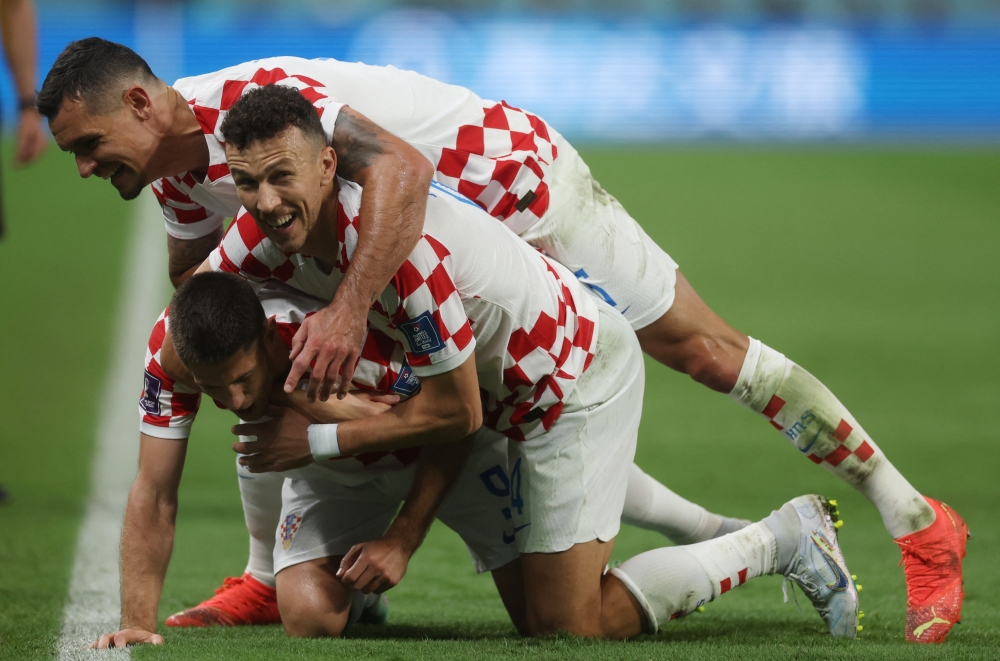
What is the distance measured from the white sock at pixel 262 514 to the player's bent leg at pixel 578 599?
2.98 ft

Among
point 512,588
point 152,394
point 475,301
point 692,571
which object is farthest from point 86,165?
point 692,571

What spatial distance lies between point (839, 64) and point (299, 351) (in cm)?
1634

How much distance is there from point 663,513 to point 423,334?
1.47 m

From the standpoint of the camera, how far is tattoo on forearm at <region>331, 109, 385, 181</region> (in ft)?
10.5

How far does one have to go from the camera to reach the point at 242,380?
10.5ft

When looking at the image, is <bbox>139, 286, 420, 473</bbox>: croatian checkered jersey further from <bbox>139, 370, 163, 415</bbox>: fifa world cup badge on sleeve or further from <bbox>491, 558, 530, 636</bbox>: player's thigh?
<bbox>491, 558, 530, 636</bbox>: player's thigh

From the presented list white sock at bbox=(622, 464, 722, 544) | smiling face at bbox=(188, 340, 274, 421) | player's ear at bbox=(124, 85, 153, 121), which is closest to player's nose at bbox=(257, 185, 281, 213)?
smiling face at bbox=(188, 340, 274, 421)

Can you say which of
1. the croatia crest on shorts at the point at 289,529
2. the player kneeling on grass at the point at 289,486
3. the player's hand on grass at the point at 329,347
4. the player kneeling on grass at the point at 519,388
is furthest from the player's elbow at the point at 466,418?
the croatia crest on shorts at the point at 289,529

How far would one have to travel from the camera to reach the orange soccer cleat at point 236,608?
3.83 m

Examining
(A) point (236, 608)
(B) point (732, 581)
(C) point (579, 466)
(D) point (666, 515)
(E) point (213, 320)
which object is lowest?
(A) point (236, 608)

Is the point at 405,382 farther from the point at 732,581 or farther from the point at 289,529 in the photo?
the point at 732,581

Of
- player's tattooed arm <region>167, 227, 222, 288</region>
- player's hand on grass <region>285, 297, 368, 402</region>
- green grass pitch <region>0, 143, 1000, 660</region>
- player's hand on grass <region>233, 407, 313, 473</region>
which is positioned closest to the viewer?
player's hand on grass <region>285, 297, 368, 402</region>

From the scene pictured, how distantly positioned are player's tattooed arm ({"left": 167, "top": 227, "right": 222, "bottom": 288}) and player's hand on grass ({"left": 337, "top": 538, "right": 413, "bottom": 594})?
1.27 metres

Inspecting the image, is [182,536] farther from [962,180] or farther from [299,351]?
[962,180]
